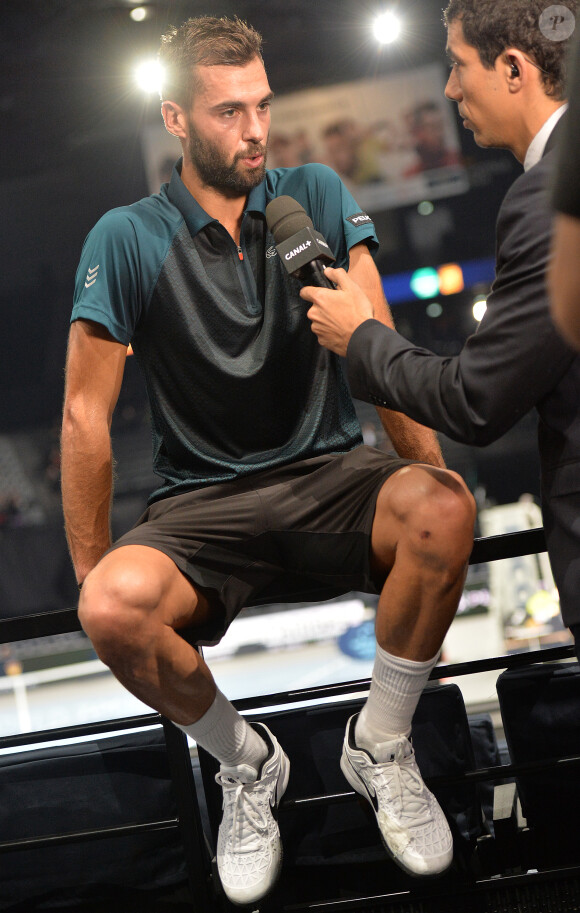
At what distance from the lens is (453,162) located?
5.94 m

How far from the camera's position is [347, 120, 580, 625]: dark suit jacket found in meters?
1.14

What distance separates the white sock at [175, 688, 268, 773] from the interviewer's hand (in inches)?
23.9

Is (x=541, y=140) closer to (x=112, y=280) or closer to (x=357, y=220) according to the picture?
(x=357, y=220)

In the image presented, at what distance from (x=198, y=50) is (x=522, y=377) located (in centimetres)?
99

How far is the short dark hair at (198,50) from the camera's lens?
165 cm

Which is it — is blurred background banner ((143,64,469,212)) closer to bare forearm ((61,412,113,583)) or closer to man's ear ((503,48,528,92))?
bare forearm ((61,412,113,583))

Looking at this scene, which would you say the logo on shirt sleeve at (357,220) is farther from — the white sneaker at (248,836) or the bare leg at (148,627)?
the white sneaker at (248,836)

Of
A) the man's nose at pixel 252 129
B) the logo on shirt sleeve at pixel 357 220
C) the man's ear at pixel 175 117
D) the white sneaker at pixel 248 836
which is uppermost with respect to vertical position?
the man's ear at pixel 175 117

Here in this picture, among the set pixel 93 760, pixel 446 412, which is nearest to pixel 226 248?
Answer: pixel 446 412

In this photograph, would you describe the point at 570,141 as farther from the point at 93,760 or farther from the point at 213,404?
the point at 93,760

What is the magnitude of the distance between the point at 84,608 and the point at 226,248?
2.49 ft

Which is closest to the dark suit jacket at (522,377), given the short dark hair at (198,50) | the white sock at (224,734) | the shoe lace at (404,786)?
the shoe lace at (404,786)

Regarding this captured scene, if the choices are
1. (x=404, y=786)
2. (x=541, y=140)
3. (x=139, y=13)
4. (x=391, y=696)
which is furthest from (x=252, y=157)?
(x=139, y=13)

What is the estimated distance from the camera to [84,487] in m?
1.56
